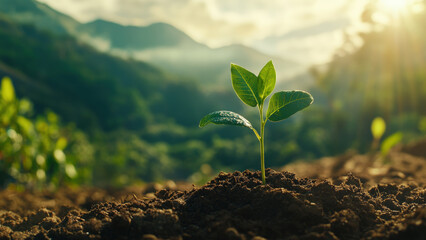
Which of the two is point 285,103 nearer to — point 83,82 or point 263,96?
point 263,96

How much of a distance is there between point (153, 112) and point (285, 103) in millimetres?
67423

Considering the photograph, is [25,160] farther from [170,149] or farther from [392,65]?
[170,149]

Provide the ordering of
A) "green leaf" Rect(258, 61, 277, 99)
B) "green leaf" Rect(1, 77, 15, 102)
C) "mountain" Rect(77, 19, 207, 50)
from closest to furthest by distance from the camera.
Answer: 1. "green leaf" Rect(258, 61, 277, 99)
2. "green leaf" Rect(1, 77, 15, 102)
3. "mountain" Rect(77, 19, 207, 50)

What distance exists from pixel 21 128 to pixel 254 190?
4.40 m

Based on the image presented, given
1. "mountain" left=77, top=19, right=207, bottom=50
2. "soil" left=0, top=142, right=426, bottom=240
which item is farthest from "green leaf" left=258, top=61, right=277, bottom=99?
"mountain" left=77, top=19, right=207, bottom=50

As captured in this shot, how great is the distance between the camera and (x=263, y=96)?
1.58 meters

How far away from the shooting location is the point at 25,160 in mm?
4977

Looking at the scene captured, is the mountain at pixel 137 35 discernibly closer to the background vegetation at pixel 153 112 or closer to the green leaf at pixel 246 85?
the background vegetation at pixel 153 112

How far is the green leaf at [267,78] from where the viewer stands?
1526 mm

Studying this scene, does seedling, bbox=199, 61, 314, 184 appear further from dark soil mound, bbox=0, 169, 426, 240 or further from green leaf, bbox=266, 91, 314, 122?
dark soil mound, bbox=0, 169, 426, 240

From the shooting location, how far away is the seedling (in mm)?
1488

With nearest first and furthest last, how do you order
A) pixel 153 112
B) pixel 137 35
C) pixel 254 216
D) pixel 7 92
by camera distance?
pixel 254 216 < pixel 7 92 < pixel 153 112 < pixel 137 35

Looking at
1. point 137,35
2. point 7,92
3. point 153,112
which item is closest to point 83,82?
point 153,112

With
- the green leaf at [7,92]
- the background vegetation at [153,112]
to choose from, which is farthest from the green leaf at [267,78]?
the green leaf at [7,92]
